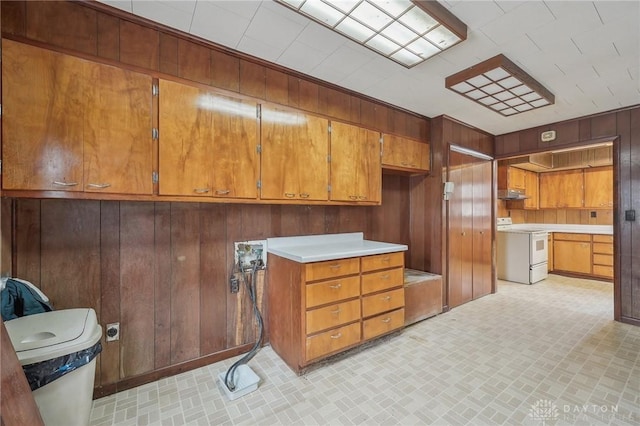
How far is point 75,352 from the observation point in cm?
126

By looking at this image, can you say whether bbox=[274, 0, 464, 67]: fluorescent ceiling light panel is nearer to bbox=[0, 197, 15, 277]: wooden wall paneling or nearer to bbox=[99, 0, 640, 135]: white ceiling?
bbox=[99, 0, 640, 135]: white ceiling

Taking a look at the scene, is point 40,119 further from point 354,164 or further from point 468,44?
point 468,44

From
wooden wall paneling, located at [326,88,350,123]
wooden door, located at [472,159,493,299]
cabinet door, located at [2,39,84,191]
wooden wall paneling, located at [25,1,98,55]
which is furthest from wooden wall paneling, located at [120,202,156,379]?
wooden door, located at [472,159,493,299]

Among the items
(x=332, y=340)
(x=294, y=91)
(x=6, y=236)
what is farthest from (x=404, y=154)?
(x=6, y=236)

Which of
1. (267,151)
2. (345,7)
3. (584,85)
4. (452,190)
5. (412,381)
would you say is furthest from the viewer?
(452,190)

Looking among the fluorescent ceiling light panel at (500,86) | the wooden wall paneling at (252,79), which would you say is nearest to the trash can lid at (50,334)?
the wooden wall paneling at (252,79)

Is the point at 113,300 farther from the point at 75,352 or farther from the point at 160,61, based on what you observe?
the point at 160,61

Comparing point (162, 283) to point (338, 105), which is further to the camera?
point (338, 105)

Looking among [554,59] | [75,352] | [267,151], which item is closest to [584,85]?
[554,59]

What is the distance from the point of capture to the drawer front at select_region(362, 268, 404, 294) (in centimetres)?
240

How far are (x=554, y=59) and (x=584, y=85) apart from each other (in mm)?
808

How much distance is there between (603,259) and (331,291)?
5.71m

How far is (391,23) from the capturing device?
1719 mm

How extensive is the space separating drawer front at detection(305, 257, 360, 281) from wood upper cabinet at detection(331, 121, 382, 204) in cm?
62
